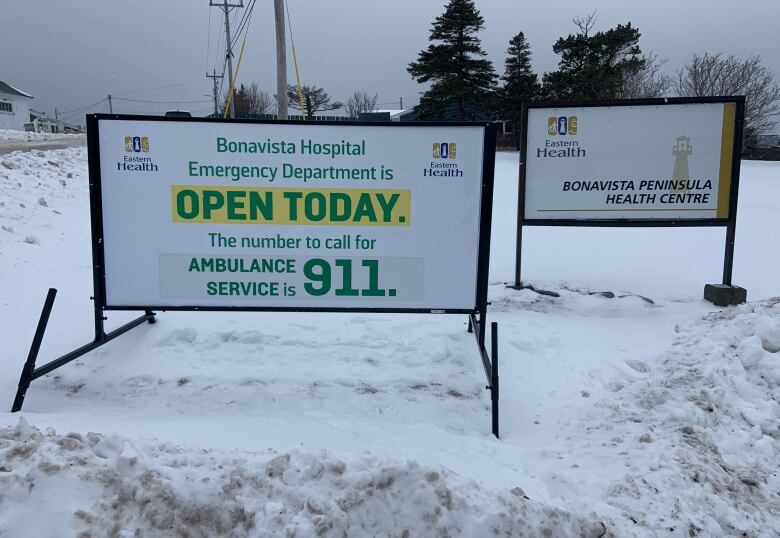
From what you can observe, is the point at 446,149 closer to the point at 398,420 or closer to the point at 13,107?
the point at 398,420

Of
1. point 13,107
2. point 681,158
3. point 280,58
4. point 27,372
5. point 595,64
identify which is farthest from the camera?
point 13,107

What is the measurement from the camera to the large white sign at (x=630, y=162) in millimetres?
6562

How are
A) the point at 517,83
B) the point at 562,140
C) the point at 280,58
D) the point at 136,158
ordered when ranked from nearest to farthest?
the point at 136,158, the point at 562,140, the point at 280,58, the point at 517,83

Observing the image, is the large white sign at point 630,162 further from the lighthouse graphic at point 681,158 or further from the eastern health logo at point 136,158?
the eastern health logo at point 136,158

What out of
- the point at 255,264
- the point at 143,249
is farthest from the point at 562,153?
the point at 143,249

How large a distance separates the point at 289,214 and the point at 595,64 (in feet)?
142

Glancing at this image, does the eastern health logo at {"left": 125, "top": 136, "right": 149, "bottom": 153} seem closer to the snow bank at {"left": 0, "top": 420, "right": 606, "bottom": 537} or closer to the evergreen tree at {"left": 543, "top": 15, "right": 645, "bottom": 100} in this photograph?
the snow bank at {"left": 0, "top": 420, "right": 606, "bottom": 537}

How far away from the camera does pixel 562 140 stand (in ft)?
22.3

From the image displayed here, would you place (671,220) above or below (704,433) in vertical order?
above

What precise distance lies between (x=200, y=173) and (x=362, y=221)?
129 cm

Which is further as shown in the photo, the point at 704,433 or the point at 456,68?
the point at 456,68

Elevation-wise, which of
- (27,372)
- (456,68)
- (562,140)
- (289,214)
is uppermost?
(456,68)

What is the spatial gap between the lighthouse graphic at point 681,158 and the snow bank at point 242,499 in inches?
198

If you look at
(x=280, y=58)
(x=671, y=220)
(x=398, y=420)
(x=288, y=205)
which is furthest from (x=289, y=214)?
(x=280, y=58)
